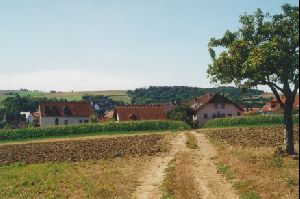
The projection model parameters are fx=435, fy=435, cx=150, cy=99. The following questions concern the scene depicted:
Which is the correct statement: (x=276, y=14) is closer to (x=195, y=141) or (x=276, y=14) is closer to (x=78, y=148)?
(x=195, y=141)

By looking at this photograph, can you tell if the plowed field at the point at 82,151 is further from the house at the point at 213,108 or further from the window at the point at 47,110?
the window at the point at 47,110

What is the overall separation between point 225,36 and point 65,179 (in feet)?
55.4

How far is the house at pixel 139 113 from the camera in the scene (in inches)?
4045

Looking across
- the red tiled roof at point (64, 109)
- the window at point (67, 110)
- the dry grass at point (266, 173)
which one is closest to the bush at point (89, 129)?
the red tiled roof at point (64, 109)

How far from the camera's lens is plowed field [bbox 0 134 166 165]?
46719mm

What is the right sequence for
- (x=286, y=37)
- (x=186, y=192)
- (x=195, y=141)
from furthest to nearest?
(x=195, y=141)
(x=286, y=37)
(x=186, y=192)

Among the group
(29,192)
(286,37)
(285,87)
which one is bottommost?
(29,192)

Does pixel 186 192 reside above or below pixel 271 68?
below

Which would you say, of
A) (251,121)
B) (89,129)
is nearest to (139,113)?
(89,129)

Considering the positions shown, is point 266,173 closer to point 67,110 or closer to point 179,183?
point 179,183

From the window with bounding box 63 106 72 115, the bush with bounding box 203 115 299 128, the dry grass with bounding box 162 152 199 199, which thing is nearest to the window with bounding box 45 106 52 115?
the window with bounding box 63 106 72 115

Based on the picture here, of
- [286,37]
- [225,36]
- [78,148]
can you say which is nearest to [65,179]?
[225,36]

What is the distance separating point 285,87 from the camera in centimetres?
3300

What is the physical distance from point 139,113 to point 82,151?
52.5 metres
